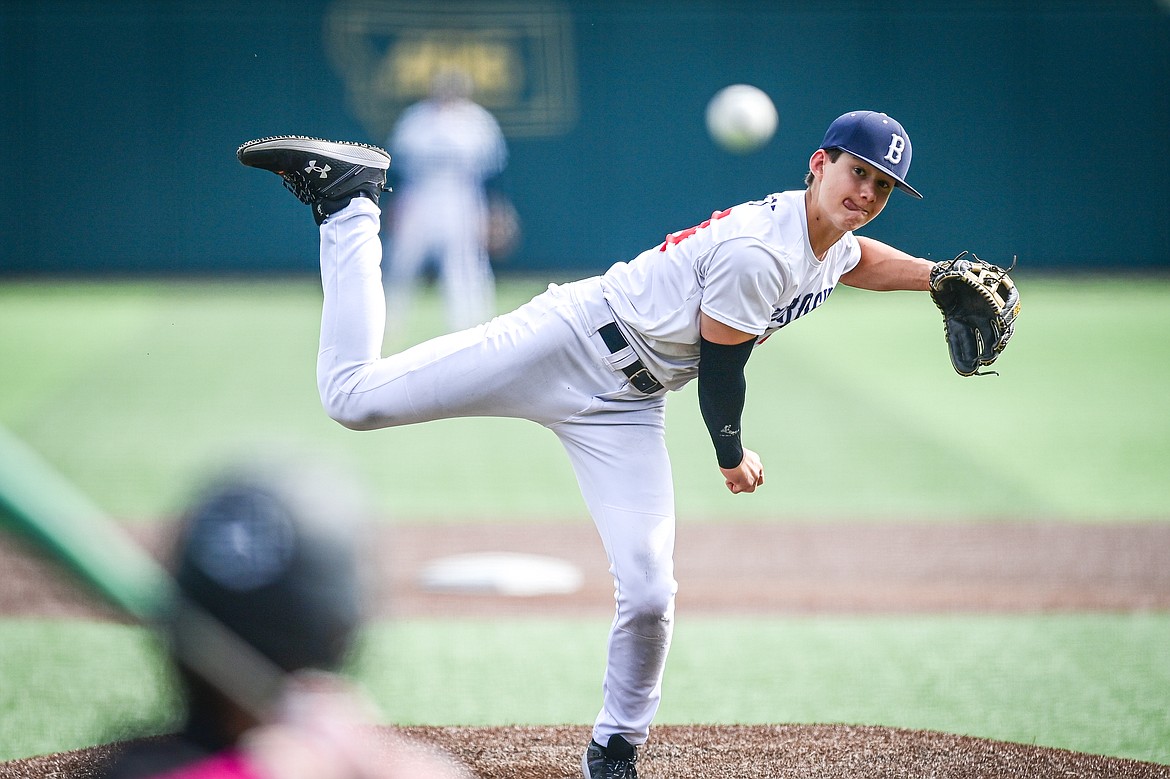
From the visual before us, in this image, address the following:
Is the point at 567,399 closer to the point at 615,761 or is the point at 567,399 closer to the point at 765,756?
the point at 615,761

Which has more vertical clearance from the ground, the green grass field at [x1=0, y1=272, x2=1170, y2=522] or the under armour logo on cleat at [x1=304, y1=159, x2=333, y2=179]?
the under armour logo on cleat at [x1=304, y1=159, x2=333, y2=179]

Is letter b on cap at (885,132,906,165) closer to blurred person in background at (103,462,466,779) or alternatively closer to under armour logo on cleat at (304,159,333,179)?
under armour logo on cleat at (304,159,333,179)

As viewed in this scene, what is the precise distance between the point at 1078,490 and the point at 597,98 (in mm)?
12264

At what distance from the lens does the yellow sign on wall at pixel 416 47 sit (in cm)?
1844

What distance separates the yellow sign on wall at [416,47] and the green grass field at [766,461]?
10.1 feet

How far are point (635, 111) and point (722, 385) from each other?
16.1 metres

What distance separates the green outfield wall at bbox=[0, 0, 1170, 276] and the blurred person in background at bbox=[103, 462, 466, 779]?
17.3 m

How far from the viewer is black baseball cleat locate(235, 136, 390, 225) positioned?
11.8 ft

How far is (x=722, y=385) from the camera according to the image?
132 inches

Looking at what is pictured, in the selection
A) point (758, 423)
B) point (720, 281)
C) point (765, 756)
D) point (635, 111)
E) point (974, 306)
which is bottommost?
point (758, 423)

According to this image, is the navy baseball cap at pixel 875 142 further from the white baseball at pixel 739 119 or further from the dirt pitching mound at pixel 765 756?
the white baseball at pixel 739 119

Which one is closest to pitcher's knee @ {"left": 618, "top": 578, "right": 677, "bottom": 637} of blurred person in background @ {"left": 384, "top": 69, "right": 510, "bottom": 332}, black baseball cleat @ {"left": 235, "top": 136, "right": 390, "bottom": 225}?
black baseball cleat @ {"left": 235, "top": 136, "right": 390, "bottom": 225}

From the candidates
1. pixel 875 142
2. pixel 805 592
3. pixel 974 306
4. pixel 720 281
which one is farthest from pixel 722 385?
pixel 805 592

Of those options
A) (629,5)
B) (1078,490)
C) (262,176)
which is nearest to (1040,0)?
(629,5)
